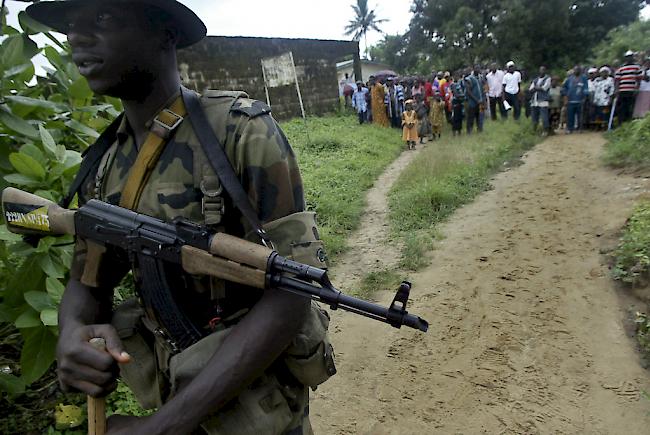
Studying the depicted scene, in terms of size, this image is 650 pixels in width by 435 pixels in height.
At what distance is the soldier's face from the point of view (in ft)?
Result: 3.55

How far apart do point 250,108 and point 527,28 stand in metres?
23.2

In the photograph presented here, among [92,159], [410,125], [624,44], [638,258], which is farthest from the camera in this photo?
[624,44]

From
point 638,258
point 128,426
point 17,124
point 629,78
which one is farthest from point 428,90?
point 128,426

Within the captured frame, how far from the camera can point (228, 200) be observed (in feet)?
3.63

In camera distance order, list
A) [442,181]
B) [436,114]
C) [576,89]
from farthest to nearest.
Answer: [436,114], [576,89], [442,181]

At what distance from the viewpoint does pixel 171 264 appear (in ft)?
3.93

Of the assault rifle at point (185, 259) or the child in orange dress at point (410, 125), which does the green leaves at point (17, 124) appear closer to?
the assault rifle at point (185, 259)

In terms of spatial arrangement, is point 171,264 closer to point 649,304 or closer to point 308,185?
point 649,304

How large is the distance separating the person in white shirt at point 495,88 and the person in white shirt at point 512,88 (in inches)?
4.7

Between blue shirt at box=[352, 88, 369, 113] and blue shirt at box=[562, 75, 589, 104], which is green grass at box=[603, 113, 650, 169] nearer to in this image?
blue shirt at box=[562, 75, 589, 104]

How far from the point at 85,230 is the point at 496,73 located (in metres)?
12.3

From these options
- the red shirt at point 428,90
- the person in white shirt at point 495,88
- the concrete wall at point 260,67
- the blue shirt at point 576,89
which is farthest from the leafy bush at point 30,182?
the person in white shirt at point 495,88

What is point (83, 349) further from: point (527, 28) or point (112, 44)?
point (527, 28)

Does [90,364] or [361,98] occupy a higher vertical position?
[90,364]
